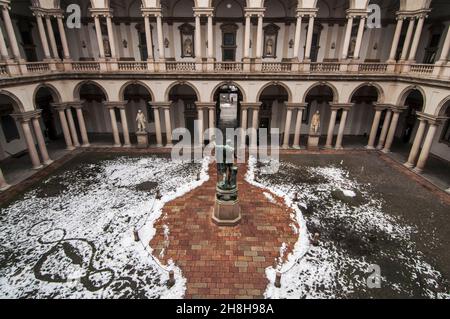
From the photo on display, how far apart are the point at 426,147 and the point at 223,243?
1596 centimetres

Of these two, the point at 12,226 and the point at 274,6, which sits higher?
the point at 274,6

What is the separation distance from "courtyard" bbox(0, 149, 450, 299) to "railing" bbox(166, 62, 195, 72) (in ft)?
27.3

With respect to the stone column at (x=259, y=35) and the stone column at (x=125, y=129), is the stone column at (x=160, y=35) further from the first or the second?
the stone column at (x=259, y=35)

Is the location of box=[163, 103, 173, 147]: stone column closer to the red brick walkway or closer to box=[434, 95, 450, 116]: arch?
the red brick walkway

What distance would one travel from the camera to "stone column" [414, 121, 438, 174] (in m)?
17.2

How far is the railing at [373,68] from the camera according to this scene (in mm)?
20516

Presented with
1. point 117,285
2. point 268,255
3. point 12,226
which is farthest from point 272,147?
Result: point 12,226

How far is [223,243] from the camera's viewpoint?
1134 cm

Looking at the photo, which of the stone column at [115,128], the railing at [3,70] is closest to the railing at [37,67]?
the railing at [3,70]

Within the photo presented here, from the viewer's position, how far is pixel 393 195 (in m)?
15.5

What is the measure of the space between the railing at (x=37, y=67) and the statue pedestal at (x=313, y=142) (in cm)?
2209

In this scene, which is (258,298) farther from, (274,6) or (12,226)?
(274,6)

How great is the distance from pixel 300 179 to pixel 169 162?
394 inches
